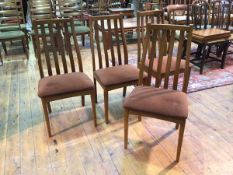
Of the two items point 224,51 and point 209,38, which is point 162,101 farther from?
point 224,51

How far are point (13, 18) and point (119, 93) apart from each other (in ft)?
8.56

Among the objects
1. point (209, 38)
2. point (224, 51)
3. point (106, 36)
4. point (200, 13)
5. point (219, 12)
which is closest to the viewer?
point (106, 36)

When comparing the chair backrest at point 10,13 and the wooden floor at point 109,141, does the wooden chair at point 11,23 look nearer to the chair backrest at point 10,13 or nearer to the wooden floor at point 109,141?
the chair backrest at point 10,13

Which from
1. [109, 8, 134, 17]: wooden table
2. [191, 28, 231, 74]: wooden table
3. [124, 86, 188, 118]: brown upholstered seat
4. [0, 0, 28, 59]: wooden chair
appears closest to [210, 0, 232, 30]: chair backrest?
[191, 28, 231, 74]: wooden table

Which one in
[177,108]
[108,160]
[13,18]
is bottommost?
[108,160]

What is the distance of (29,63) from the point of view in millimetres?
3975

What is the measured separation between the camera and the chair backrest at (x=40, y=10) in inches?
166

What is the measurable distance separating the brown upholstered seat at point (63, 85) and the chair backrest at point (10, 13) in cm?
250

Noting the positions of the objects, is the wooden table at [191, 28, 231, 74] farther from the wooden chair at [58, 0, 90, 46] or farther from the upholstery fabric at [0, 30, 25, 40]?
the upholstery fabric at [0, 30, 25, 40]

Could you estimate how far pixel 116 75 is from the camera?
7.41 feet

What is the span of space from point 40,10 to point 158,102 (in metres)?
3.37

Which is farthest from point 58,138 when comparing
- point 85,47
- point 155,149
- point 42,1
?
point 42,1

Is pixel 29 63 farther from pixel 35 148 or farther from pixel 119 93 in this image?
pixel 35 148

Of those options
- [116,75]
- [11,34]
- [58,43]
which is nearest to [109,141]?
[116,75]
